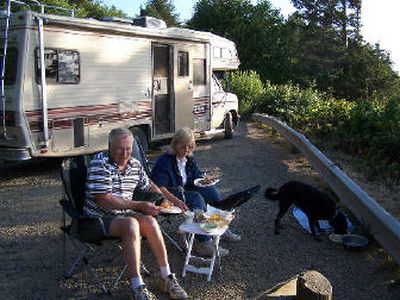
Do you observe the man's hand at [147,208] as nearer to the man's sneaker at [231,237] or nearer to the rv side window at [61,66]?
the man's sneaker at [231,237]

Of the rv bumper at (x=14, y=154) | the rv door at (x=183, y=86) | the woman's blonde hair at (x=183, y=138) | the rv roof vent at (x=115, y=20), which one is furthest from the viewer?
the rv door at (x=183, y=86)

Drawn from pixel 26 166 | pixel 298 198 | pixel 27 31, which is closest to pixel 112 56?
pixel 27 31

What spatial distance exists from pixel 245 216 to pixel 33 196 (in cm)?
297

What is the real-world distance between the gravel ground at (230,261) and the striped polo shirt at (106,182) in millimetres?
594

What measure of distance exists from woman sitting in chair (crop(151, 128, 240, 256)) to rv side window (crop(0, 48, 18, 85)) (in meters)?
3.45

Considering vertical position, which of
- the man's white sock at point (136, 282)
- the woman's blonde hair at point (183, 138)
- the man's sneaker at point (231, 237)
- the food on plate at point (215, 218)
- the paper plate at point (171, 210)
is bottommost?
the man's sneaker at point (231, 237)

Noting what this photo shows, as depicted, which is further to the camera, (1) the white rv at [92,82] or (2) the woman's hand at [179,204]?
(1) the white rv at [92,82]

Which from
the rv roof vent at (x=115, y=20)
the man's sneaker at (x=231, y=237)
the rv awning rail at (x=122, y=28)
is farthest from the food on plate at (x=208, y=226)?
the rv roof vent at (x=115, y=20)

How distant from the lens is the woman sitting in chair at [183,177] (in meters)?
5.04

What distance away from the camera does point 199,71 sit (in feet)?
38.1

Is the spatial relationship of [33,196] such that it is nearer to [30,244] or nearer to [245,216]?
[30,244]

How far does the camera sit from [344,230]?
556 centimetres

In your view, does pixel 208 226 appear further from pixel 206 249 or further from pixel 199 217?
pixel 206 249

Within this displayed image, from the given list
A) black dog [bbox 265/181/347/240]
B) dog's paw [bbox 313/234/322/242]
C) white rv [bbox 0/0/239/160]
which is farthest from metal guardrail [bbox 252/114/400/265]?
white rv [bbox 0/0/239/160]
